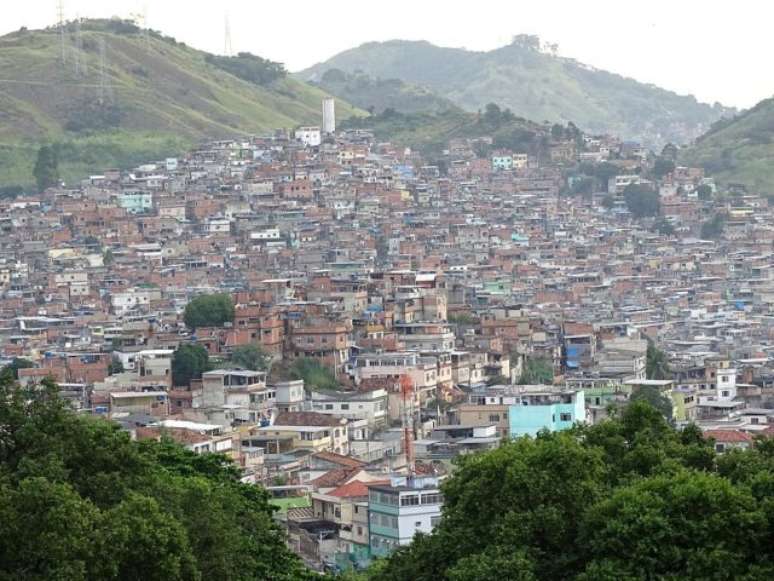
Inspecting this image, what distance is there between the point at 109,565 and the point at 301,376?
91.9 feet

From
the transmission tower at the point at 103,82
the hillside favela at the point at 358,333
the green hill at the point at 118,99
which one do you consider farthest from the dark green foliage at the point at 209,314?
the transmission tower at the point at 103,82

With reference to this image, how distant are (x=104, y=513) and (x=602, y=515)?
3.89 metres

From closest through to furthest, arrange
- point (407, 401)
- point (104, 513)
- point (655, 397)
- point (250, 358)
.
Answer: point (104, 513), point (655, 397), point (407, 401), point (250, 358)

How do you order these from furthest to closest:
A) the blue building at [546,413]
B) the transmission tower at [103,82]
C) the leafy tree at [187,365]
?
the transmission tower at [103,82] < the leafy tree at [187,365] < the blue building at [546,413]

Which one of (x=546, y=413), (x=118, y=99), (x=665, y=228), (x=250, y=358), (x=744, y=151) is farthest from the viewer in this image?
(x=744, y=151)

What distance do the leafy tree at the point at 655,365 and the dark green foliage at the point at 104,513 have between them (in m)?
25.0

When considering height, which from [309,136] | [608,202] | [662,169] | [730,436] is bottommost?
[730,436]

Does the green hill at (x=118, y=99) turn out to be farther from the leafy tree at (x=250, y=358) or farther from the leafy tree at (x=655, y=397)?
the leafy tree at (x=655, y=397)

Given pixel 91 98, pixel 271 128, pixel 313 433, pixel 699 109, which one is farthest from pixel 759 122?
pixel 699 109

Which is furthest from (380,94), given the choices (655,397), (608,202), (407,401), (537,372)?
(655,397)

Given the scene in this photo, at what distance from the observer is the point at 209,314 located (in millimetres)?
47312

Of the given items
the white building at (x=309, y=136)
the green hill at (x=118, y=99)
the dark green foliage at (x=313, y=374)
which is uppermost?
the green hill at (x=118, y=99)

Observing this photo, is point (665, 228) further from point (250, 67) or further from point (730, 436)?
point (730, 436)

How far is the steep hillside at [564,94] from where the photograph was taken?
6599 inches
